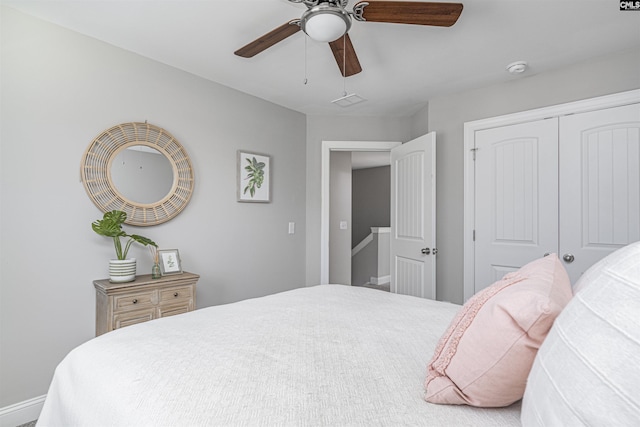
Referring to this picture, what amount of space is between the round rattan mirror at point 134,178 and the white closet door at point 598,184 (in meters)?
3.09

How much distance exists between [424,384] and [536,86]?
9.63 feet

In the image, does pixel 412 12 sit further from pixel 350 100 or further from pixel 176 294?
pixel 176 294

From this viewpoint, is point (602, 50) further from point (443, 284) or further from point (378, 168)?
point (378, 168)

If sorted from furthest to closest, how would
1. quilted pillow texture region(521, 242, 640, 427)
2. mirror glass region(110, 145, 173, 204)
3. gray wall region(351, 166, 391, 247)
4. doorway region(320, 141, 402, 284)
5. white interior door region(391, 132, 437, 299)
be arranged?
gray wall region(351, 166, 391, 247), doorway region(320, 141, 402, 284), white interior door region(391, 132, 437, 299), mirror glass region(110, 145, 173, 204), quilted pillow texture region(521, 242, 640, 427)

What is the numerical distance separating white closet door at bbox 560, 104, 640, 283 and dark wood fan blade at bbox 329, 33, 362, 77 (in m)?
1.86

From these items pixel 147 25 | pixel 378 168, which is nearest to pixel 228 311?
pixel 147 25

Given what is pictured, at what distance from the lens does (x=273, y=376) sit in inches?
35.2

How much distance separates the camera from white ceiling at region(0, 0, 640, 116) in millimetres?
1927

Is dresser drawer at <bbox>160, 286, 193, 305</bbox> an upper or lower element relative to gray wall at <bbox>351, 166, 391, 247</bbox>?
lower

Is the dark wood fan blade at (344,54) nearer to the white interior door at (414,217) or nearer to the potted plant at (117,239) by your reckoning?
Result: the white interior door at (414,217)

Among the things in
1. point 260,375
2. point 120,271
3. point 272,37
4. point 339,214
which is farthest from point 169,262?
point 339,214

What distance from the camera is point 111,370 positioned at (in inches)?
36.8

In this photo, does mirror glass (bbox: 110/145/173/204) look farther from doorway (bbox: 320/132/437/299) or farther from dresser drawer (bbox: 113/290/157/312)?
doorway (bbox: 320/132/437/299)

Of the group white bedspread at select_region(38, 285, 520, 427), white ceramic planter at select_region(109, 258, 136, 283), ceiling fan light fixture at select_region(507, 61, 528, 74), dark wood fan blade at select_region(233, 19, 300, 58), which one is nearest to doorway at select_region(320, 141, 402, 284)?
ceiling fan light fixture at select_region(507, 61, 528, 74)
